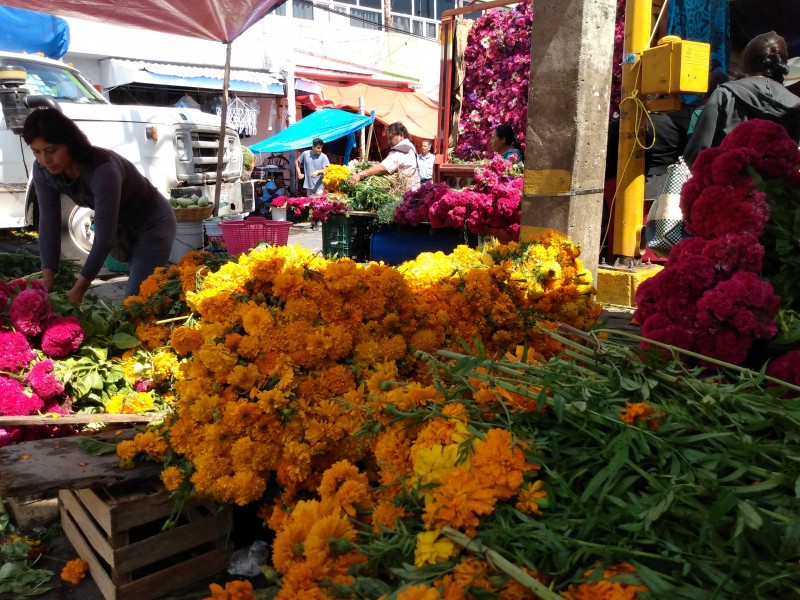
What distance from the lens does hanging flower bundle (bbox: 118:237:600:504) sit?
87.4 inches

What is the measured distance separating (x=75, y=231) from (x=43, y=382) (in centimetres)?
645

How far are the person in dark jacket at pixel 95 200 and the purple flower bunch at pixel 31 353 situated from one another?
0.50 metres

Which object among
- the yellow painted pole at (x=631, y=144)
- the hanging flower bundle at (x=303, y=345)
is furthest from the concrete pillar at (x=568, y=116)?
the yellow painted pole at (x=631, y=144)

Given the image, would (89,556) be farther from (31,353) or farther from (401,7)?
(401,7)

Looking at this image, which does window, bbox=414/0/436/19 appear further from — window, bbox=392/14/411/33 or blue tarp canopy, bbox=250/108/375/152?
blue tarp canopy, bbox=250/108/375/152

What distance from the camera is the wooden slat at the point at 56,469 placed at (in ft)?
7.11

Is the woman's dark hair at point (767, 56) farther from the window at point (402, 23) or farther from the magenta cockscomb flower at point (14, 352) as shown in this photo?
the window at point (402, 23)

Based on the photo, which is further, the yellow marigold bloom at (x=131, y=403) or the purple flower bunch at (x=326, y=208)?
the purple flower bunch at (x=326, y=208)

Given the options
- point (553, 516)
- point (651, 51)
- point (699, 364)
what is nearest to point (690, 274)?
point (699, 364)

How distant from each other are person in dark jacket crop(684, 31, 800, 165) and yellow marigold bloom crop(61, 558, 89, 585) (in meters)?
4.51

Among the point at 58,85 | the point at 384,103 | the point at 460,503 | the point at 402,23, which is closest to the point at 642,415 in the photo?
the point at 460,503

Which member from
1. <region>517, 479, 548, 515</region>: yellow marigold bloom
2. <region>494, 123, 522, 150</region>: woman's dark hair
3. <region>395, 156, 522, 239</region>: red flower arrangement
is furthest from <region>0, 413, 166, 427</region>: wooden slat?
<region>494, 123, 522, 150</region>: woman's dark hair

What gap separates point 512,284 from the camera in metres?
3.13

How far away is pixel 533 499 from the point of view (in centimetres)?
147
